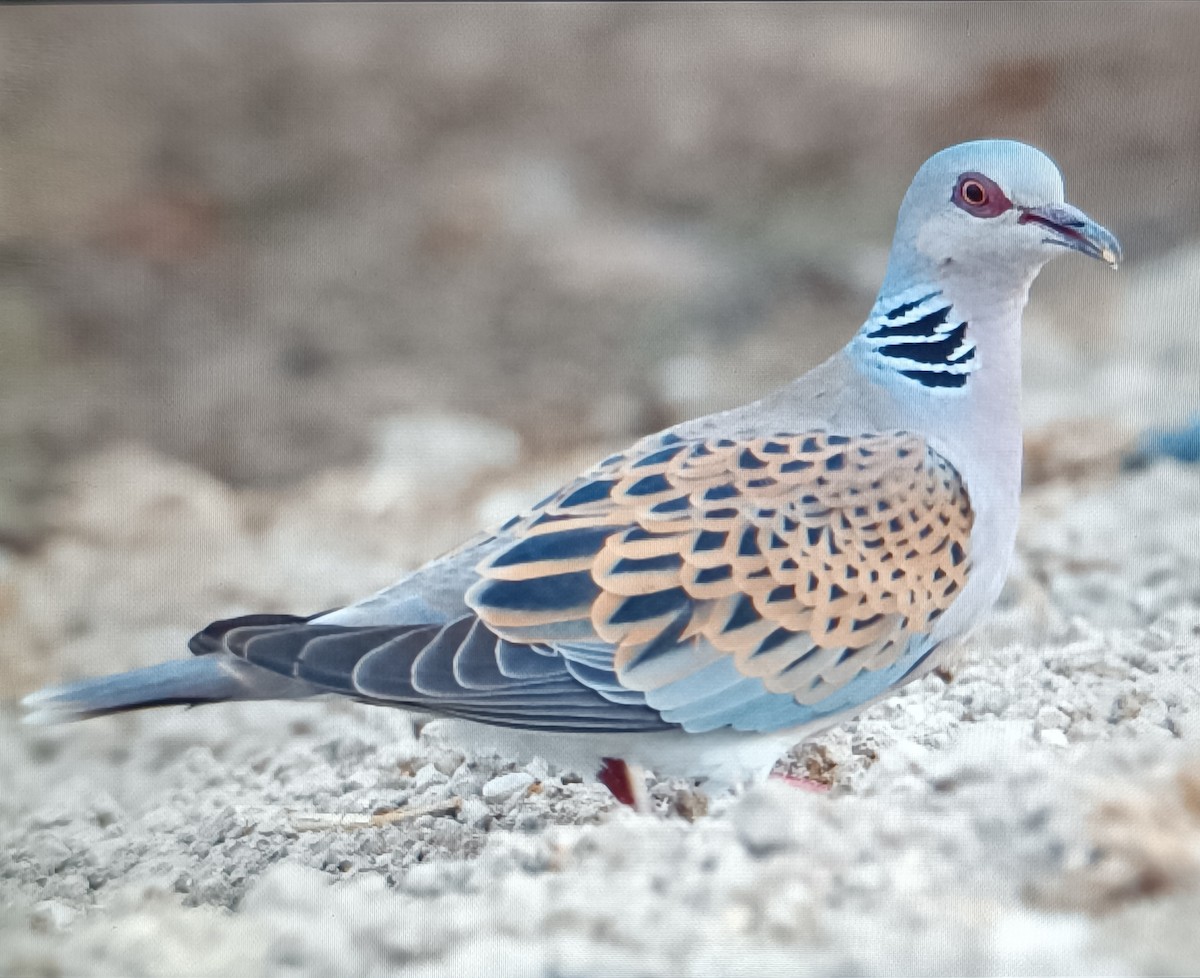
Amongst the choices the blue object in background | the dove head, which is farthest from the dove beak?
the blue object in background

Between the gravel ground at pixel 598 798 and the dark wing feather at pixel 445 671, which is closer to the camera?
the gravel ground at pixel 598 798

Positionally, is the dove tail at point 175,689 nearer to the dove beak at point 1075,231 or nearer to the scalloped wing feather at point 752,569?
the scalloped wing feather at point 752,569

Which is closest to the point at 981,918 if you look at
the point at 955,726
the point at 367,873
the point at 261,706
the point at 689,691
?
the point at 689,691

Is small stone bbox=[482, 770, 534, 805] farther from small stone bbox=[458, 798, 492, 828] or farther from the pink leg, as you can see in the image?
the pink leg

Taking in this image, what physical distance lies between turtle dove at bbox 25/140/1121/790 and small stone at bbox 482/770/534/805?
222 millimetres

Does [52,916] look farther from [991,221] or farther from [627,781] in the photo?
[991,221]

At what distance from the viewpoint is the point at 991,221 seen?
1.62 m

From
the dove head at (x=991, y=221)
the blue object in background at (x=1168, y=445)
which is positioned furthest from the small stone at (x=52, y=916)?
the blue object in background at (x=1168, y=445)

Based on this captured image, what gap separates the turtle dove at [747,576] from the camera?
4.88 ft

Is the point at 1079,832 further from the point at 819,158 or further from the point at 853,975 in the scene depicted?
the point at 819,158

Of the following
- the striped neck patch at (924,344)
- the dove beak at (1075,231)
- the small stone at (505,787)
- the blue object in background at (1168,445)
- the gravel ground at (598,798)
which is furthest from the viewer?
the blue object in background at (1168,445)

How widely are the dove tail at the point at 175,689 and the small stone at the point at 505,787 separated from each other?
42 centimetres

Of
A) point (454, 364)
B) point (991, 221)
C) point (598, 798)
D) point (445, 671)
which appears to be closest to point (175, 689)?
point (445, 671)

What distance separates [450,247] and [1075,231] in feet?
6.46
